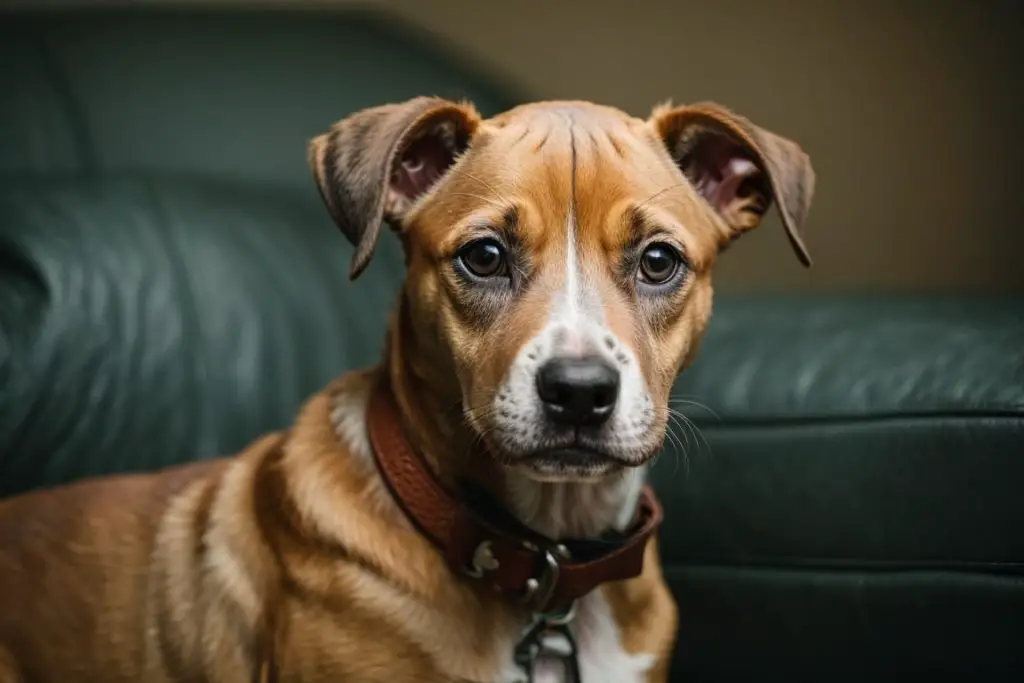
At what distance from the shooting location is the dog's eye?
4.17 ft

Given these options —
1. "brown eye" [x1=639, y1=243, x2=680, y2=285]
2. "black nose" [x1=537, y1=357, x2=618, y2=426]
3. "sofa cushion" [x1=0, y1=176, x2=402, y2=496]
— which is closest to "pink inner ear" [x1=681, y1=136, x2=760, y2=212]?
"brown eye" [x1=639, y1=243, x2=680, y2=285]

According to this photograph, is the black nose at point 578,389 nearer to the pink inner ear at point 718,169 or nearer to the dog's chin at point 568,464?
the dog's chin at point 568,464

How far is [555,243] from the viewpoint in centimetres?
125

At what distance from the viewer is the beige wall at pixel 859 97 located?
7.45 feet

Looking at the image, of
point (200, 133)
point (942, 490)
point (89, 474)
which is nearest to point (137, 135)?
point (200, 133)

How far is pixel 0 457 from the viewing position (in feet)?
5.32

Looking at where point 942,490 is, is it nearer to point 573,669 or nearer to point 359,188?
point 573,669

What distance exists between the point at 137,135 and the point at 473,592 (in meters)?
1.32

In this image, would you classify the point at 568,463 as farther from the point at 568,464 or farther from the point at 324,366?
the point at 324,366

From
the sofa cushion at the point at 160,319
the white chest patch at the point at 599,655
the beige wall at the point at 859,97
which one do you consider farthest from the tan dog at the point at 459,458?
the beige wall at the point at 859,97

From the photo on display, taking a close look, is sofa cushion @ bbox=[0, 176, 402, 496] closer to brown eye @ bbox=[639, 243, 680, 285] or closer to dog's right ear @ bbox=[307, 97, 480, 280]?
dog's right ear @ bbox=[307, 97, 480, 280]

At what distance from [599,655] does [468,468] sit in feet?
0.97

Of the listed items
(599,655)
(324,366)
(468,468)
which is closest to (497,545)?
(468,468)

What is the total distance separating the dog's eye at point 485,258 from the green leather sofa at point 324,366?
0.57 m
